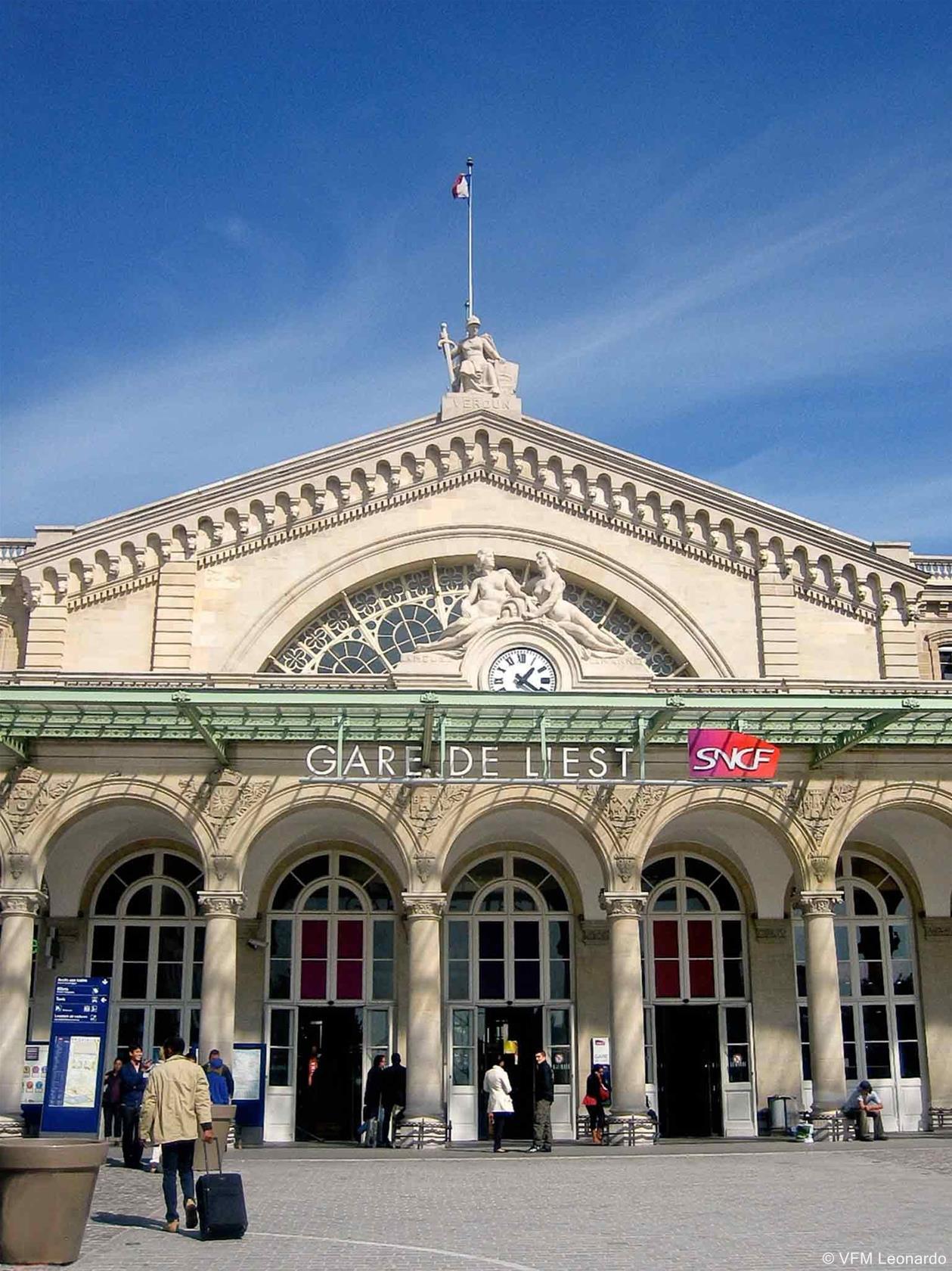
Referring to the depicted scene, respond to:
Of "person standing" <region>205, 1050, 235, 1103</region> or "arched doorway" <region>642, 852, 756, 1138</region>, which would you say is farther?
"arched doorway" <region>642, 852, 756, 1138</region>

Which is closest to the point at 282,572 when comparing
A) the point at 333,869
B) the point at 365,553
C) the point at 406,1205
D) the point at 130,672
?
the point at 365,553

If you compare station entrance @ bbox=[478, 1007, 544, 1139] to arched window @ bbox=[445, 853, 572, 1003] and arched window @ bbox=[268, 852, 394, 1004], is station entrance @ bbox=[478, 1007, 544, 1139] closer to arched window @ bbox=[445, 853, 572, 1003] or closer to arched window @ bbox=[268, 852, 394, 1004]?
arched window @ bbox=[445, 853, 572, 1003]

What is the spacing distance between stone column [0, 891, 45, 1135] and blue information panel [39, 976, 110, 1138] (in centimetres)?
172

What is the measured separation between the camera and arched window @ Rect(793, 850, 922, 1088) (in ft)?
104

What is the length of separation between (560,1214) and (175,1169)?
4.48m

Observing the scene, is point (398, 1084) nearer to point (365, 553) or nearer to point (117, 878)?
point (117, 878)

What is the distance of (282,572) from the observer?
32.6 m

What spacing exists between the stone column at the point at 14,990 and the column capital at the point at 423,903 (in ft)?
23.4

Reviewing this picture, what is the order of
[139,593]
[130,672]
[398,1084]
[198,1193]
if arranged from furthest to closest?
[139,593] → [130,672] → [398,1084] → [198,1193]

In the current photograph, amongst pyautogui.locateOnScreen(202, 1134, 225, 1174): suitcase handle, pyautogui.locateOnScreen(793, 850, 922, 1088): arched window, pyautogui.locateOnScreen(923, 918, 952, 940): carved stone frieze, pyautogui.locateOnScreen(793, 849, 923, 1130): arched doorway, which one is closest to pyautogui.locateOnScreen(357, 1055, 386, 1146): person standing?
pyautogui.locateOnScreen(793, 849, 923, 1130): arched doorway

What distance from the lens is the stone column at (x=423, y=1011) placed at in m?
26.4

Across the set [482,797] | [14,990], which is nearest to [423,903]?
[482,797]

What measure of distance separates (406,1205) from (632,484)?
20047 mm

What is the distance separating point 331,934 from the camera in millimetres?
31422
